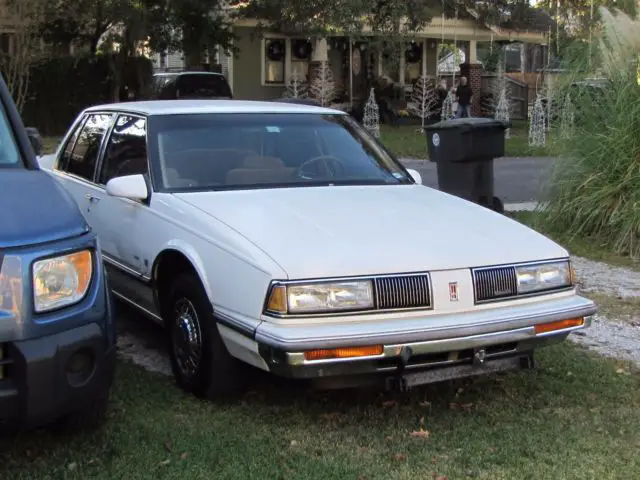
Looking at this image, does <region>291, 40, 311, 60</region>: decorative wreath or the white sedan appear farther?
<region>291, 40, 311, 60</region>: decorative wreath

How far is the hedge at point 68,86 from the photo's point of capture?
2186cm

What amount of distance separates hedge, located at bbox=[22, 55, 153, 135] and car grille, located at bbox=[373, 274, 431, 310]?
19660 millimetres

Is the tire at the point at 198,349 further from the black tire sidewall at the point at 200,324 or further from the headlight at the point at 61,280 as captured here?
the headlight at the point at 61,280

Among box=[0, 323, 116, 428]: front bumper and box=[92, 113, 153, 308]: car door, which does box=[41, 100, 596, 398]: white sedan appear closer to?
box=[92, 113, 153, 308]: car door

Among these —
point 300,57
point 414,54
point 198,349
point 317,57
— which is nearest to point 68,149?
point 198,349

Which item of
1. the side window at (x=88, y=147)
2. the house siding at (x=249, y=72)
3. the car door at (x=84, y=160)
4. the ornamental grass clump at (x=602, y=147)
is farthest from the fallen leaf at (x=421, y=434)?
the house siding at (x=249, y=72)

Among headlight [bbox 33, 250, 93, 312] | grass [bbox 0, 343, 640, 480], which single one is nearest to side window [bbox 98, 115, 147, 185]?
grass [bbox 0, 343, 640, 480]

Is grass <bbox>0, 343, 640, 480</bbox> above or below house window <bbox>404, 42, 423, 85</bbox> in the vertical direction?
below

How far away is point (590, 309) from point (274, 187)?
186 cm

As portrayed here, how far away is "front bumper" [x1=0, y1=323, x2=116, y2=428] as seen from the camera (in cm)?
309

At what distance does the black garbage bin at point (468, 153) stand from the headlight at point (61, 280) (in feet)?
22.2

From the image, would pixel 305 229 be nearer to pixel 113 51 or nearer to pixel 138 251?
pixel 138 251

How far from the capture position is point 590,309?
13.9ft

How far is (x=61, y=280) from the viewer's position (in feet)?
10.8
